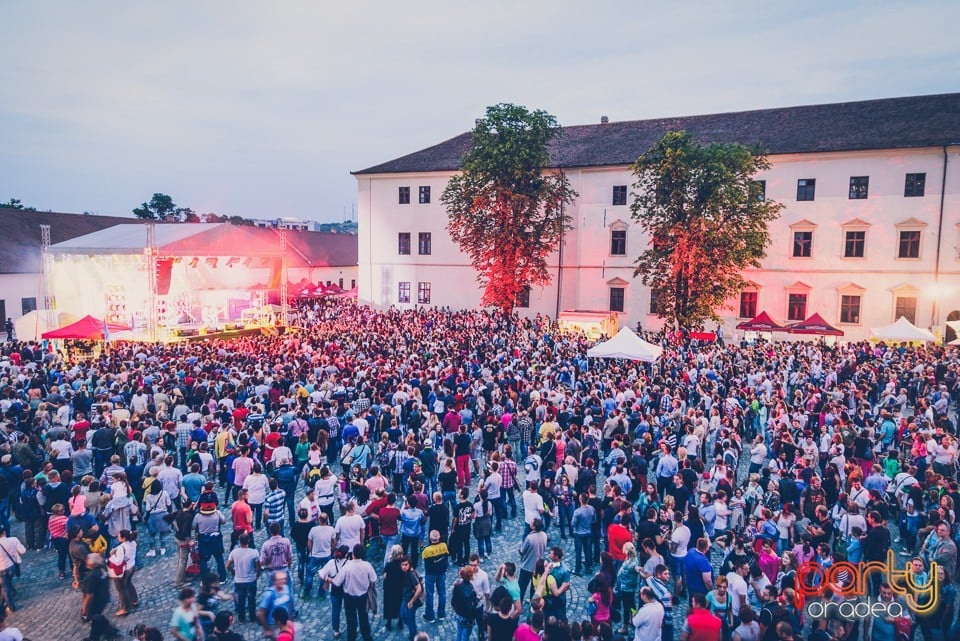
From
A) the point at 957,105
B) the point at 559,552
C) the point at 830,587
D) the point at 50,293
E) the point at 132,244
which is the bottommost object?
the point at 830,587

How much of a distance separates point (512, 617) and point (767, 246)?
100ft

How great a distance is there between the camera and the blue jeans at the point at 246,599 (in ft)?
26.0

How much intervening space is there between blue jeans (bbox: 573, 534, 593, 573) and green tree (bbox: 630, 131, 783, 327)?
66.9ft

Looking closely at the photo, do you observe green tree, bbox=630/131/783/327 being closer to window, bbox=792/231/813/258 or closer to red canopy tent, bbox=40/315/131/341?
window, bbox=792/231/813/258

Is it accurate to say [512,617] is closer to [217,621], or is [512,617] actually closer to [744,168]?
[217,621]

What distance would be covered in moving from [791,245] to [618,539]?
2891 cm

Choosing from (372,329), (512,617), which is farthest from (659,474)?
(372,329)

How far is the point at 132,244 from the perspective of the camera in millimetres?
27469

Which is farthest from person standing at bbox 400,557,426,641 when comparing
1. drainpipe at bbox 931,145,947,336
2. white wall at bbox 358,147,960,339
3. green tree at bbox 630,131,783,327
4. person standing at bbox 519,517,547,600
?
drainpipe at bbox 931,145,947,336

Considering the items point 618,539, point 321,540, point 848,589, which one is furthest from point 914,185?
point 321,540

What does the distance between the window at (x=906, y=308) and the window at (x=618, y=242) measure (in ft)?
45.3

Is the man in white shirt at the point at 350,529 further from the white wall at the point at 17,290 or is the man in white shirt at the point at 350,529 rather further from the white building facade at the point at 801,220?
the white wall at the point at 17,290

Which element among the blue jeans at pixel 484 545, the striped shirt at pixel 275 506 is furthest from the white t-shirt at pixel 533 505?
the striped shirt at pixel 275 506

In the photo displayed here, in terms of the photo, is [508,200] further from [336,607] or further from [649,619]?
[649,619]
